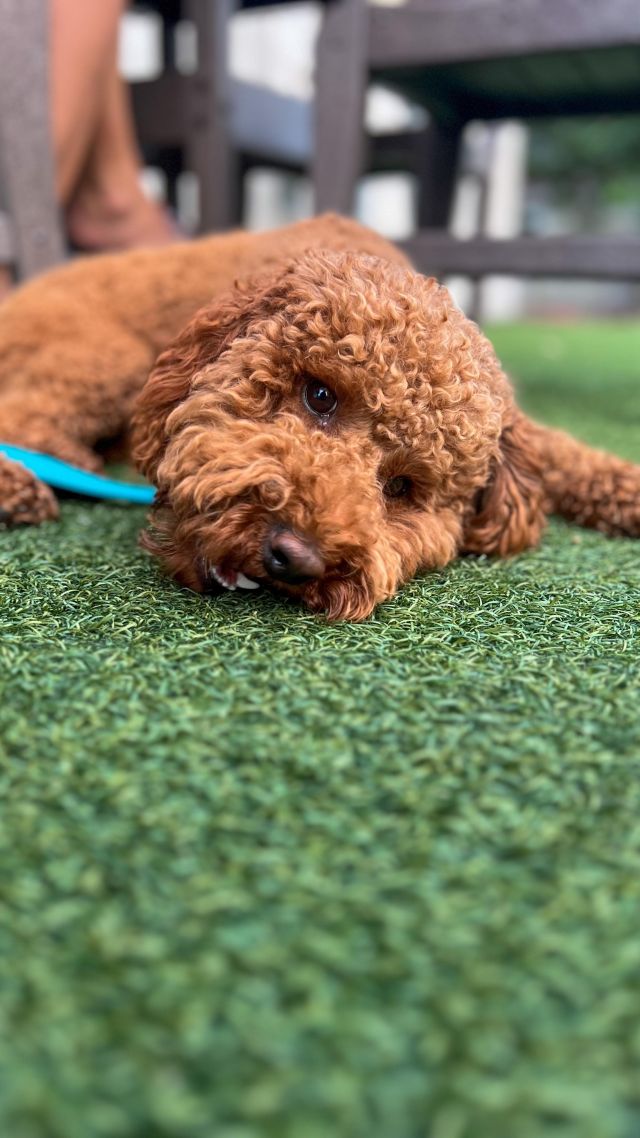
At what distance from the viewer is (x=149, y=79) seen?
489 cm

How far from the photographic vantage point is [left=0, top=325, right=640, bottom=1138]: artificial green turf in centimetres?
58

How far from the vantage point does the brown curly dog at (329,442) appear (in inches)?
51.4

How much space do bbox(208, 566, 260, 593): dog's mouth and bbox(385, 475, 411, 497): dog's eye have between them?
309 millimetres

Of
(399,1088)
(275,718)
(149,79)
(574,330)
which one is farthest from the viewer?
(574,330)

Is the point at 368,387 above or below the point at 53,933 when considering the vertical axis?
above

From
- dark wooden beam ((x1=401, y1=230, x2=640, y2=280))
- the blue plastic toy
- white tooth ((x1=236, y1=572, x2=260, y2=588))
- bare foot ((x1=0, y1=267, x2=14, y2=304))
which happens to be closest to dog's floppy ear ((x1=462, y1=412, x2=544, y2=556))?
white tooth ((x1=236, y1=572, x2=260, y2=588))

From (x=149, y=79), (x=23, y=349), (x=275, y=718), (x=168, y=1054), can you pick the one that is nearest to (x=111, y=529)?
(x=23, y=349)

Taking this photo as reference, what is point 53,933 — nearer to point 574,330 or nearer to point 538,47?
point 538,47

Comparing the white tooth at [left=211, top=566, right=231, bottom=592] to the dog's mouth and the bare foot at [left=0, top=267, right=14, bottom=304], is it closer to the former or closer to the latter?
the dog's mouth

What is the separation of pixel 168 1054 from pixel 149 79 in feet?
17.4

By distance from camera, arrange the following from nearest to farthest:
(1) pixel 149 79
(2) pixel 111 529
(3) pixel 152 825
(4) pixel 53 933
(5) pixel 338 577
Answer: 1. (4) pixel 53 933
2. (3) pixel 152 825
3. (5) pixel 338 577
4. (2) pixel 111 529
5. (1) pixel 149 79

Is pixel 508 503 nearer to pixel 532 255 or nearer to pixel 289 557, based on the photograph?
pixel 289 557

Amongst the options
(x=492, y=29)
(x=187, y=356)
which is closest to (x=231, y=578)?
(x=187, y=356)

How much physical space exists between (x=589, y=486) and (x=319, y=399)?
0.88 metres
